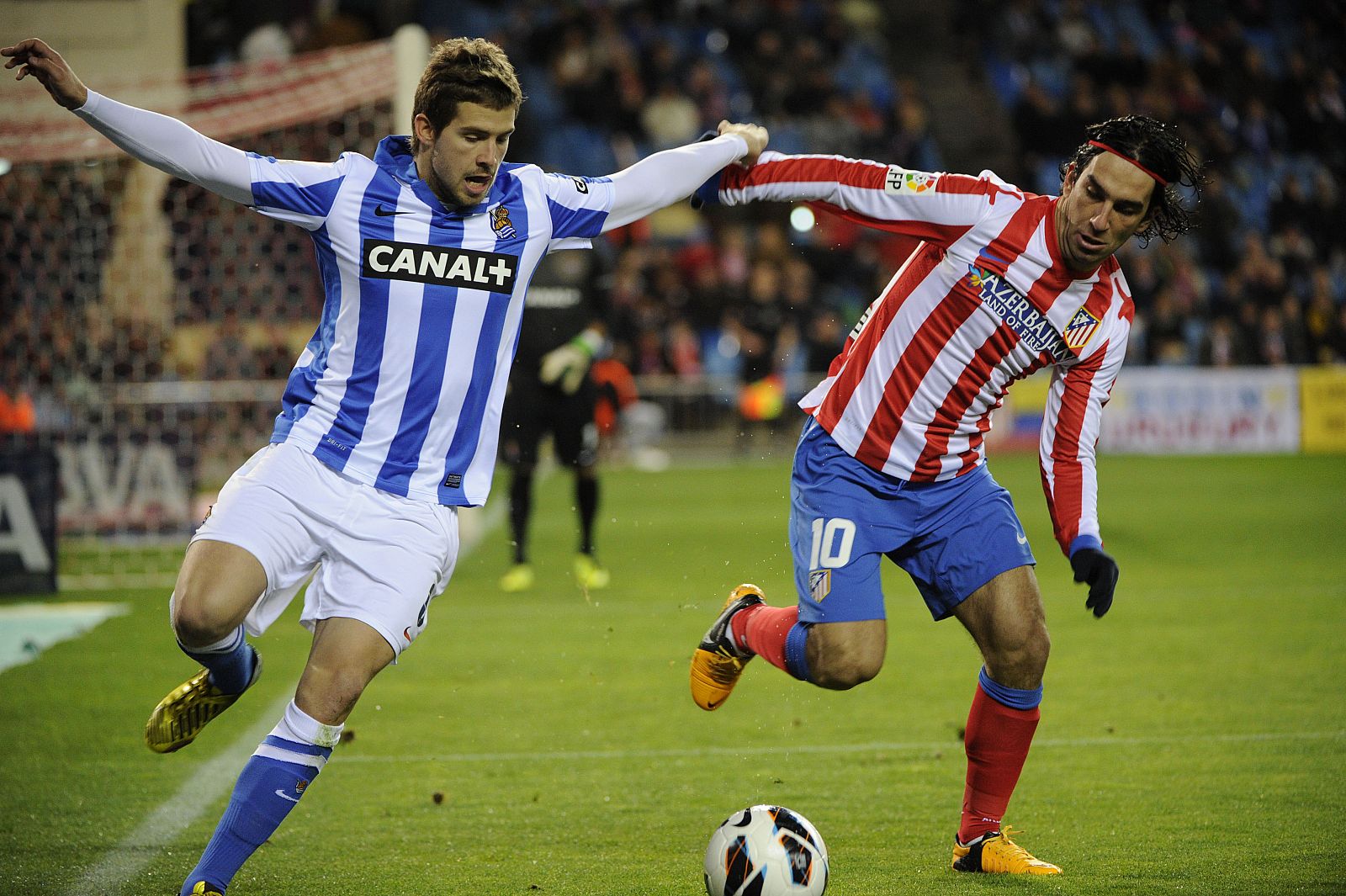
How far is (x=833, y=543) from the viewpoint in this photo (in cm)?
432

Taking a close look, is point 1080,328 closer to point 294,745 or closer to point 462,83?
point 462,83

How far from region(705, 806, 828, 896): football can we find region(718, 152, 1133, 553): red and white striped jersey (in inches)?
44.3

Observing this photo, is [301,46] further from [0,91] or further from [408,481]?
[408,481]

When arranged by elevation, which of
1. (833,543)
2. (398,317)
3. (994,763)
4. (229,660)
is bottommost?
(994,763)

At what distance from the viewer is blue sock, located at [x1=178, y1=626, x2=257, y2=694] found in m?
3.85

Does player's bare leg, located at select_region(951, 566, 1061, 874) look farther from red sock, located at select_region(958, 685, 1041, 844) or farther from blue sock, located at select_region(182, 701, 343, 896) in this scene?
blue sock, located at select_region(182, 701, 343, 896)

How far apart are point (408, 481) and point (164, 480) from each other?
28.1ft

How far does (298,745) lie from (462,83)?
1722mm

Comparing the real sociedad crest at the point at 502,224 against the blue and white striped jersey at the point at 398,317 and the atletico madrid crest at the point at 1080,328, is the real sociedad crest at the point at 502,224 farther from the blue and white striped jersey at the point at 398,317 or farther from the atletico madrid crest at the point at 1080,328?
the atletico madrid crest at the point at 1080,328

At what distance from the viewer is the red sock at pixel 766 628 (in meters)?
4.46

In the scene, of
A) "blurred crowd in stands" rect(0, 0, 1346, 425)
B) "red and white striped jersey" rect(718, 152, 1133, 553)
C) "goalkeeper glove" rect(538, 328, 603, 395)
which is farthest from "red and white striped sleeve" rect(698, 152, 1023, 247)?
"blurred crowd in stands" rect(0, 0, 1346, 425)

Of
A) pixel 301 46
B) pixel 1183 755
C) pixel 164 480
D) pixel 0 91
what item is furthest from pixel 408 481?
pixel 301 46

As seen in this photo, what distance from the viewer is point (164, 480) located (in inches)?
460

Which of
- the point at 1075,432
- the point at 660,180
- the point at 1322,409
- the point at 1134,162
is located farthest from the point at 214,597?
the point at 1322,409
